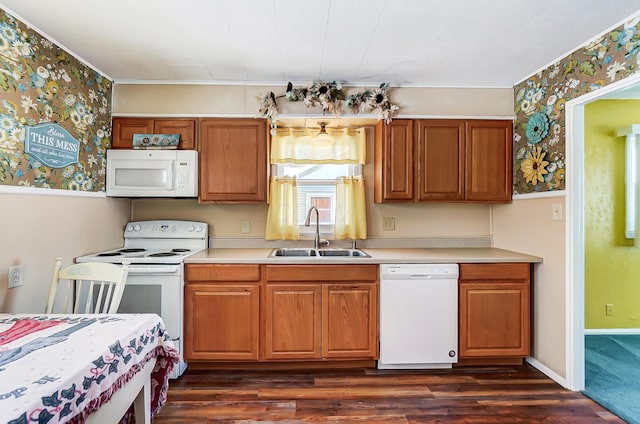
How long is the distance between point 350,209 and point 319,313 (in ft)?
3.15

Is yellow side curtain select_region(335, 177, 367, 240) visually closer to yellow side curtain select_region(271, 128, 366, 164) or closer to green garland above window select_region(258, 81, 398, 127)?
yellow side curtain select_region(271, 128, 366, 164)

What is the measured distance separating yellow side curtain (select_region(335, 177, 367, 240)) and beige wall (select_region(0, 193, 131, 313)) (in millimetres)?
1911

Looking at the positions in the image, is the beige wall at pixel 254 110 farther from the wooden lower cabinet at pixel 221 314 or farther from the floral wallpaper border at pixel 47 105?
the wooden lower cabinet at pixel 221 314

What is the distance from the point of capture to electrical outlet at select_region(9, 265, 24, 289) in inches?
72.6

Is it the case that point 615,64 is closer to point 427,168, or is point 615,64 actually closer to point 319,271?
point 427,168

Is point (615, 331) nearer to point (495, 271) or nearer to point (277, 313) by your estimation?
point (495, 271)

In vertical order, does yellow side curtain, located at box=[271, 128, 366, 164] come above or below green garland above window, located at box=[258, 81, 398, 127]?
below

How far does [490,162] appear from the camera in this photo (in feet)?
9.19

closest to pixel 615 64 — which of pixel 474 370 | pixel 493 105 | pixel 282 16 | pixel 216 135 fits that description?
pixel 493 105

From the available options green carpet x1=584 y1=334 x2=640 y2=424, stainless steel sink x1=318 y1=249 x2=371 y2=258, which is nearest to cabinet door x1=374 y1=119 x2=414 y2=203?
stainless steel sink x1=318 y1=249 x2=371 y2=258

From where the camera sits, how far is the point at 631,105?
125 inches

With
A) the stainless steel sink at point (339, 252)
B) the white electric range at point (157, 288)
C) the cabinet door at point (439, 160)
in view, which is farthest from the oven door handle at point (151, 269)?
the cabinet door at point (439, 160)

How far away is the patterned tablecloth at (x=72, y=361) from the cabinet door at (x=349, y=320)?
1.16m

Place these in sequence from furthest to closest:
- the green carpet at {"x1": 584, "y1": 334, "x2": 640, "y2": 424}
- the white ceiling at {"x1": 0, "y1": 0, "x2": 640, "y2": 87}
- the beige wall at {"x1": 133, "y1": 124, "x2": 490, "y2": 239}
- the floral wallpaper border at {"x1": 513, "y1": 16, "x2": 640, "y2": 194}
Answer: the beige wall at {"x1": 133, "y1": 124, "x2": 490, "y2": 239} → the green carpet at {"x1": 584, "y1": 334, "x2": 640, "y2": 424} → the floral wallpaper border at {"x1": 513, "y1": 16, "x2": 640, "y2": 194} → the white ceiling at {"x1": 0, "y1": 0, "x2": 640, "y2": 87}
